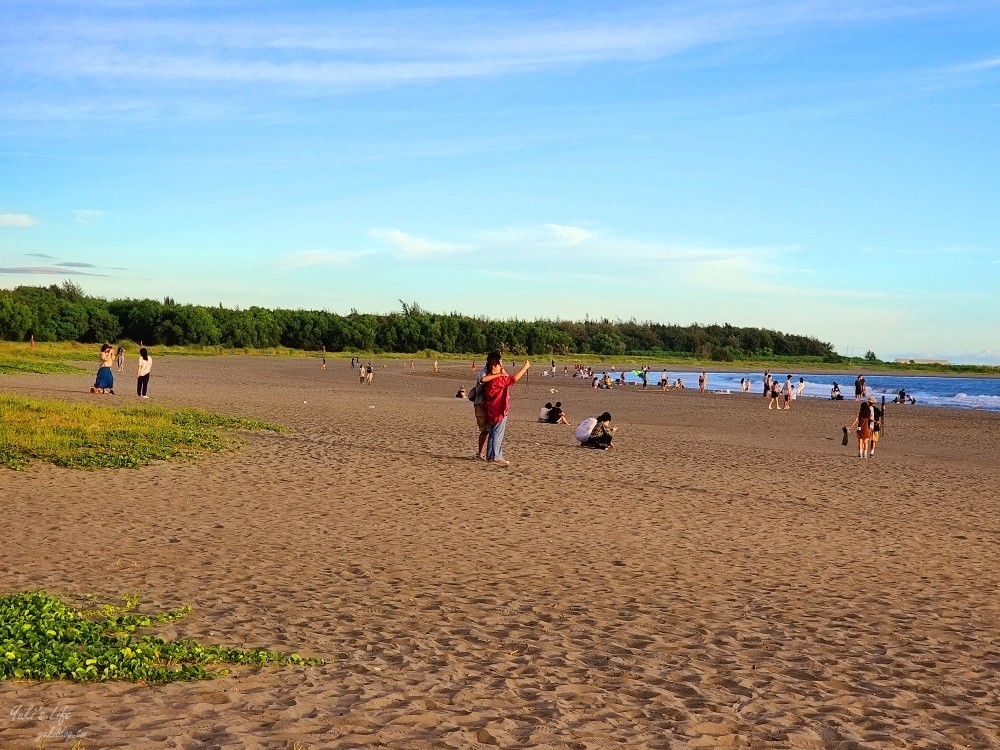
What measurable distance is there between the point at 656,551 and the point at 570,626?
338 centimetres

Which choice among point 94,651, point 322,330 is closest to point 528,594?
point 94,651

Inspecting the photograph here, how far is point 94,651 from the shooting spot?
6.26 metres

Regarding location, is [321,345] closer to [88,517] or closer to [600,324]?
[600,324]

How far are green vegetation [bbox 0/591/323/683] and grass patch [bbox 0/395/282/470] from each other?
913cm

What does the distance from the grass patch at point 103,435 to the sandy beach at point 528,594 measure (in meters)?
0.74

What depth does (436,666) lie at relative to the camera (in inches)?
256

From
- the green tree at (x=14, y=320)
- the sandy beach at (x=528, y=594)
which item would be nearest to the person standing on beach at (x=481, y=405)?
the sandy beach at (x=528, y=594)

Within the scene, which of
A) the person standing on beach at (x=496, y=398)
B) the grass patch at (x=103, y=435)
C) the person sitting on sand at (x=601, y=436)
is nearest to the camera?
the grass patch at (x=103, y=435)

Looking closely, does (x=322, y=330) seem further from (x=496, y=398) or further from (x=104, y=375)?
(x=496, y=398)

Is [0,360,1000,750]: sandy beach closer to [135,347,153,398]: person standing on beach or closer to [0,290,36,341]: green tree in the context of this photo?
[135,347,153,398]: person standing on beach

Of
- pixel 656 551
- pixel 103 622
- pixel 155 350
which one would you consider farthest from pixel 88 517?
pixel 155 350

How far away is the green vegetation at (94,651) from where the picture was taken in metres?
5.95

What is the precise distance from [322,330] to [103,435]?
111 meters

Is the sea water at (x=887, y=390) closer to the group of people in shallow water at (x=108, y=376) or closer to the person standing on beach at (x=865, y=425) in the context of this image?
the person standing on beach at (x=865, y=425)
